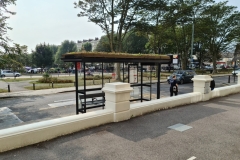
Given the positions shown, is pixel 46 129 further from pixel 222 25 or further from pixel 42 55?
pixel 42 55

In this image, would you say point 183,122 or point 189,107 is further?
point 189,107

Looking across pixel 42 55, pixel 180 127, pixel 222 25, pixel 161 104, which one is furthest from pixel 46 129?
pixel 42 55

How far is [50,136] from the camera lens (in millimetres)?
5055

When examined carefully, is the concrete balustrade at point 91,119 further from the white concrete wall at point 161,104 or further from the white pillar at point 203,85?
the white pillar at point 203,85

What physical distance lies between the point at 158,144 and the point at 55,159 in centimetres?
258

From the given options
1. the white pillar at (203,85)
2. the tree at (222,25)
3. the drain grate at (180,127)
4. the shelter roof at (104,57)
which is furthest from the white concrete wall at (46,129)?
the tree at (222,25)

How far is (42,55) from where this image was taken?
59.2 metres

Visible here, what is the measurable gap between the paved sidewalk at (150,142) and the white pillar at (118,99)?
32 centimetres

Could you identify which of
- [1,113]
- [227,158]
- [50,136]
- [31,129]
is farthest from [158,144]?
[1,113]

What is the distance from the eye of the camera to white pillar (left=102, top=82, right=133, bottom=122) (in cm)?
618

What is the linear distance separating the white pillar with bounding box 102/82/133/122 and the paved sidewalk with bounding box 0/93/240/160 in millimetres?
318

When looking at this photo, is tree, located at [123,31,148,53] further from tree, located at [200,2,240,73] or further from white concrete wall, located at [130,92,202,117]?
white concrete wall, located at [130,92,202,117]

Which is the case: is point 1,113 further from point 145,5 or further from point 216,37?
point 216,37

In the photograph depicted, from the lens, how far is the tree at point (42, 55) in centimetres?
5866
